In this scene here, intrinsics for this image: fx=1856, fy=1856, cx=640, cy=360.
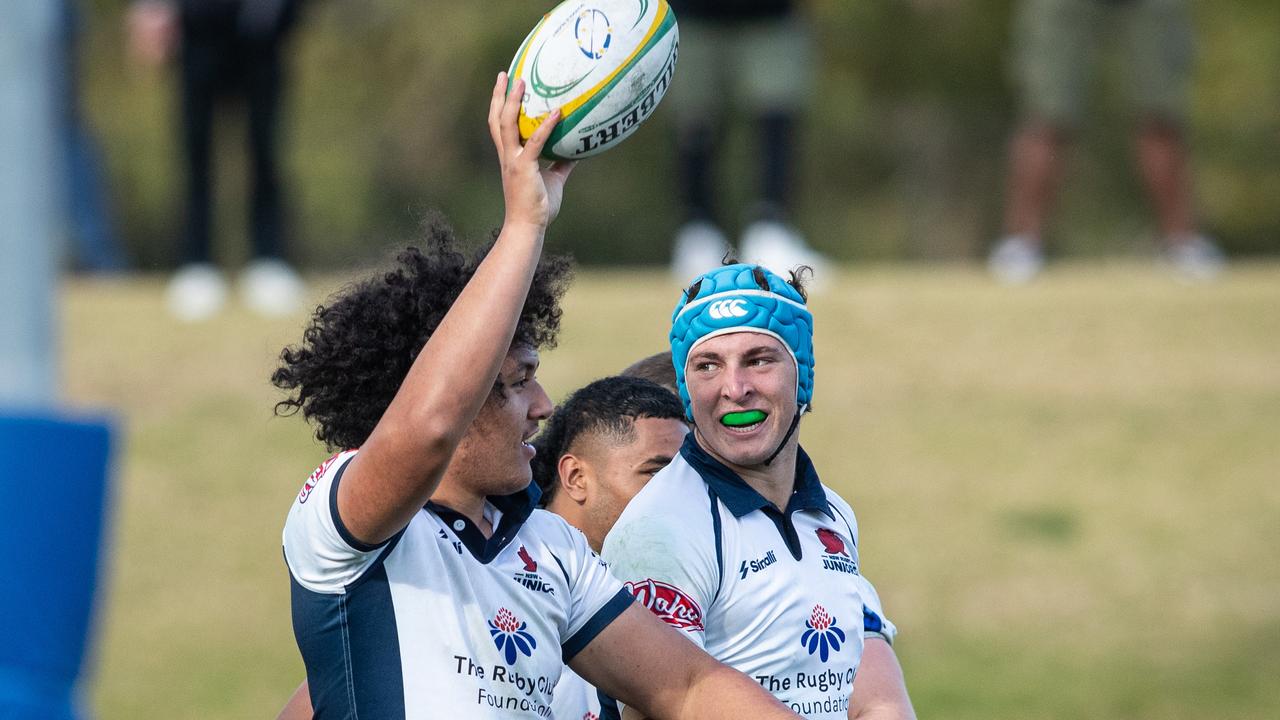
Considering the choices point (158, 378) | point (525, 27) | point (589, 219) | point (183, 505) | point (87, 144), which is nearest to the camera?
point (183, 505)

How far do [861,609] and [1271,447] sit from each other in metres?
7.14

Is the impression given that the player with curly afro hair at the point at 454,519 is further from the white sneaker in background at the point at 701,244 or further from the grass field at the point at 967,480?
the white sneaker in background at the point at 701,244

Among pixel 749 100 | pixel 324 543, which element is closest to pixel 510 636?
pixel 324 543

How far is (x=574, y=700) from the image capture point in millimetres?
3795

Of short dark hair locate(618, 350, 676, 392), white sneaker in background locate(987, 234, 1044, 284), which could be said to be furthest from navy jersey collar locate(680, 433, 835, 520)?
white sneaker in background locate(987, 234, 1044, 284)

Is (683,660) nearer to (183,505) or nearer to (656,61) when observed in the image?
(656,61)

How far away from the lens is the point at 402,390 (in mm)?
2977

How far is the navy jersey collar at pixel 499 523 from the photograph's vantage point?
327 cm

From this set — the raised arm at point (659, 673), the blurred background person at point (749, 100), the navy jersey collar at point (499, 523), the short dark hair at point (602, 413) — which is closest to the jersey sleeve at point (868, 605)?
the short dark hair at point (602, 413)

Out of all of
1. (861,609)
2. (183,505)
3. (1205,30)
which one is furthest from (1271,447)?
(1205,30)

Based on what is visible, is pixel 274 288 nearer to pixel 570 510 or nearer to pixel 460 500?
pixel 570 510

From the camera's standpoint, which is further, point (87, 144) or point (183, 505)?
point (87, 144)

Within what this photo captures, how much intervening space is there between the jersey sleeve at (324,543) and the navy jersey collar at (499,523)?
0.22m

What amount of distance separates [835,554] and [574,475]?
2.37 ft
